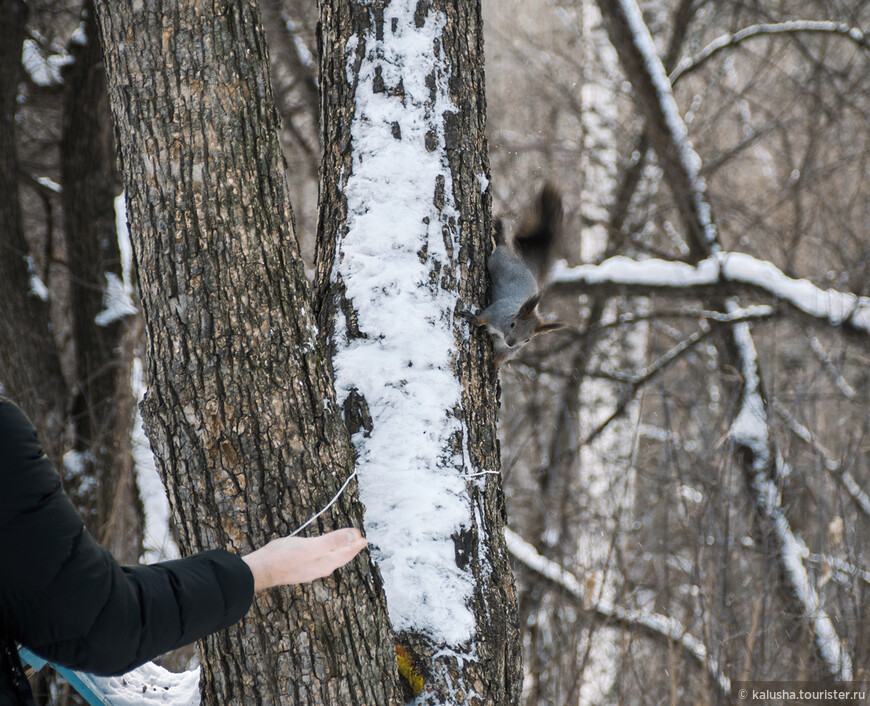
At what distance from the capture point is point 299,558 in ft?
4.43

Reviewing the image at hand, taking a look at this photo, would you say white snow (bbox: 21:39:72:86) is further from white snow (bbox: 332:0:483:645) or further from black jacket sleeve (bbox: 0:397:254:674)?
black jacket sleeve (bbox: 0:397:254:674)

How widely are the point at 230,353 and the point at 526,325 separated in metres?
1.25

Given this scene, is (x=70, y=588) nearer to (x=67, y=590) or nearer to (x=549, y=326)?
(x=67, y=590)

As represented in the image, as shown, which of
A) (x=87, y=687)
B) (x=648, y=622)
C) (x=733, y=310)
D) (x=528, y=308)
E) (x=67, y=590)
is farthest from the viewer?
(x=733, y=310)

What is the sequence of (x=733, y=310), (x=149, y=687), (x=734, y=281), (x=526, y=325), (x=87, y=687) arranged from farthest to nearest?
(x=733, y=310) < (x=734, y=281) < (x=526, y=325) < (x=149, y=687) < (x=87, y=687)

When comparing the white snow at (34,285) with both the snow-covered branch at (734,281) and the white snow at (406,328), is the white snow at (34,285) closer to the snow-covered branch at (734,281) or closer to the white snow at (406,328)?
the snow-covered branch at (734,281)

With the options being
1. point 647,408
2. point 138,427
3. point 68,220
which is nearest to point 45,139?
point 68,220

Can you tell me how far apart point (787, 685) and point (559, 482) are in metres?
3.58

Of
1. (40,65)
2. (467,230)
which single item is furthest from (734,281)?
(40,65)

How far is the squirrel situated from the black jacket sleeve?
1.34 metres

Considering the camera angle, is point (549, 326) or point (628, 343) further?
point (628, 343)

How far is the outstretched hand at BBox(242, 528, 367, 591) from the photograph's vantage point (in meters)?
1.32

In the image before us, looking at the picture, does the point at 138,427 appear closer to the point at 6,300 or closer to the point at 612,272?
the point at 6,300

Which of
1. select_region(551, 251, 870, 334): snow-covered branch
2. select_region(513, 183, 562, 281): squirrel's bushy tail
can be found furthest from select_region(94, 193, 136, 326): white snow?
select_region(513, 183, 562, 281): squirrel's bushy tail
